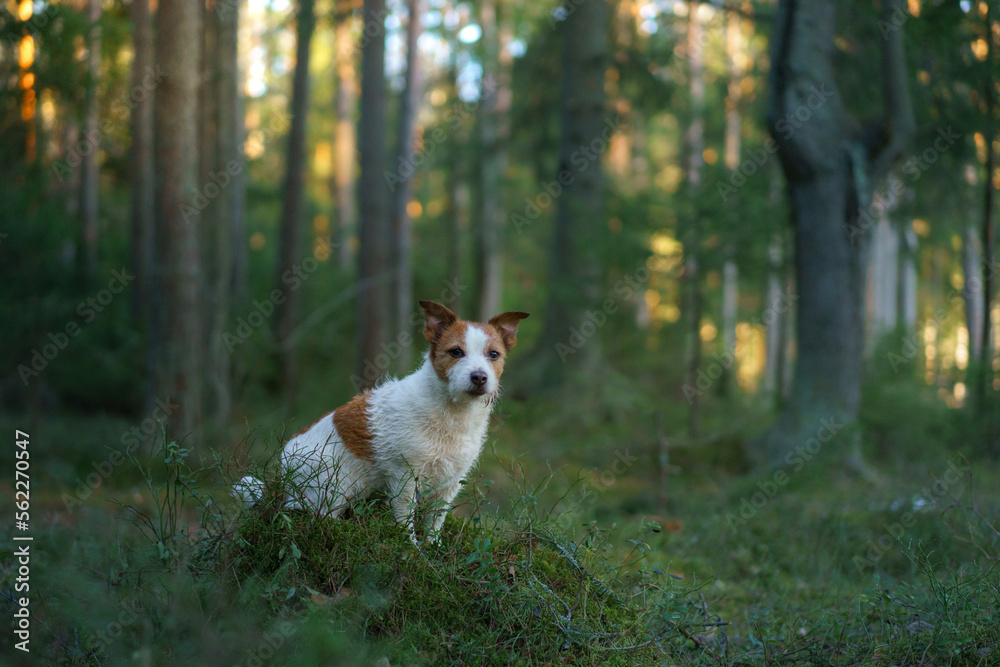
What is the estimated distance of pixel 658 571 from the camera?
4.66 metres

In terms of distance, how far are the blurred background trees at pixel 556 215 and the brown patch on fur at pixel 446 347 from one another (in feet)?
19.4

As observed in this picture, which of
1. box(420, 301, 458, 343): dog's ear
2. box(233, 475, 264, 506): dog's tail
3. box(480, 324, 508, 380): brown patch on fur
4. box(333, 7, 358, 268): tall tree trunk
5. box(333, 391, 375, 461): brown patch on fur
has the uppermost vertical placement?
box(333, 7, 358, 268): tall tree trunk

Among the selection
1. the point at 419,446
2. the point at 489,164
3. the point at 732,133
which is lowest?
the point at 419,446

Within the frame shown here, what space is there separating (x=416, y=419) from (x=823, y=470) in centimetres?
695

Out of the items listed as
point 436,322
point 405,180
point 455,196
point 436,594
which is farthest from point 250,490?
point 455,196

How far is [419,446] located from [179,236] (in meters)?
7.18

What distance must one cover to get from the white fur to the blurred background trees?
584 cm

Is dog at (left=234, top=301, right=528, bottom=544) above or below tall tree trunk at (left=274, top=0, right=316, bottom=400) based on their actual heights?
below

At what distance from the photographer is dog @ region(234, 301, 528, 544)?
4.36m

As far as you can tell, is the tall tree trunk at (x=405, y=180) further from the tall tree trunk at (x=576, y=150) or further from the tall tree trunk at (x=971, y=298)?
the tall tree trunk at (x=971, y=298)

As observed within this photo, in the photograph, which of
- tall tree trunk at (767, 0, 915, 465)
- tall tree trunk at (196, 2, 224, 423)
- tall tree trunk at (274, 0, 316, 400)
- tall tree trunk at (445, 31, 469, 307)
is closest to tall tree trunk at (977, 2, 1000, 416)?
tall tree trunk at (767, 0, 915, 465)

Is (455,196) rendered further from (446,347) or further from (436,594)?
(436,594)

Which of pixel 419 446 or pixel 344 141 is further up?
pixel 344 141

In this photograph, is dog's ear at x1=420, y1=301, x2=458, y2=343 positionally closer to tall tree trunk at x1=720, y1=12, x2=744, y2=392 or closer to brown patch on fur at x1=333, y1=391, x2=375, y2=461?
brown patch on fur at x1=333, y1=391, x2=375, y2=461
